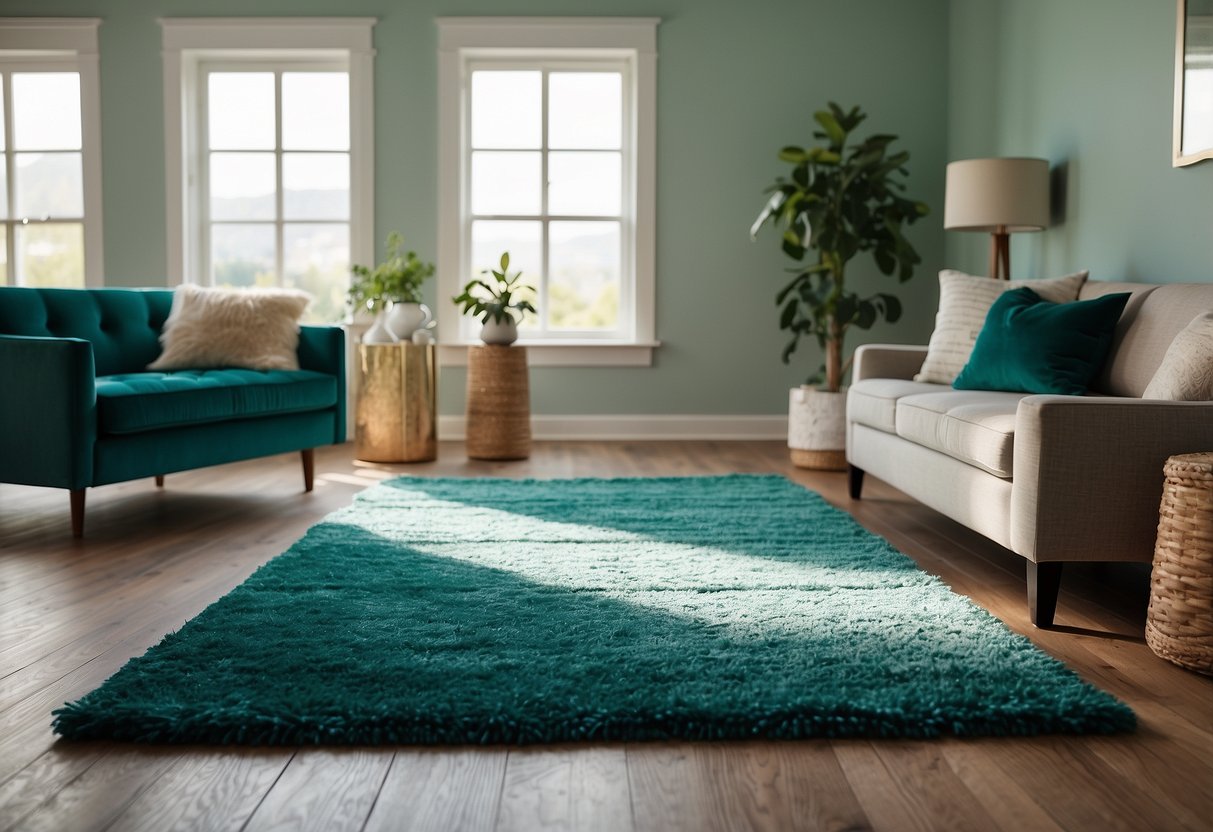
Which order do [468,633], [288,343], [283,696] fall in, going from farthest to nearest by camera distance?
[288,343] → [468,633] → [283,696]

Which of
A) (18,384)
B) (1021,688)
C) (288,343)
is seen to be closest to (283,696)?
(1021,688)

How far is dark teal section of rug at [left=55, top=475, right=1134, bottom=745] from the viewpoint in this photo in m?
1.69

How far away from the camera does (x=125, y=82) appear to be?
5.62m

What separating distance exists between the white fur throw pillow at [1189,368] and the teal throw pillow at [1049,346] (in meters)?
0.55

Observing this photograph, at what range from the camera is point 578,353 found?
5.79 metres

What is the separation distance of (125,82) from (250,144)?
714 millimetres

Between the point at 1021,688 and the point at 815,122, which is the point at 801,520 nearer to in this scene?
the point at 1021,688

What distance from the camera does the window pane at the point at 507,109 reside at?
19.0 ft

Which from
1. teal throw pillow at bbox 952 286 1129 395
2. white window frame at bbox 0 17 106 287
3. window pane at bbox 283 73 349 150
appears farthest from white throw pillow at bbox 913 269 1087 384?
white window frame at bbox 0 17 106 287

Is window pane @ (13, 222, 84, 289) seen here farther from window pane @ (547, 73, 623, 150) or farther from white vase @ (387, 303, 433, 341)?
window pane @ (547, 73, 623, 150)

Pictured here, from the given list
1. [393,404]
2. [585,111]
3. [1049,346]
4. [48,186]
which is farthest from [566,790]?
[48,186]

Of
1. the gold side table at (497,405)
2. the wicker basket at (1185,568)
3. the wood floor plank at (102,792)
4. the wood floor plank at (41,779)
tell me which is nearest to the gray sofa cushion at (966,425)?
the wicker basket at (1185,568)

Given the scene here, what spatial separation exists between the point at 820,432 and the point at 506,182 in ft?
7.79

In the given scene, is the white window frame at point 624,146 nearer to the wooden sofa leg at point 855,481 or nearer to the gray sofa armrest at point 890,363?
the gray sofa armrest at point 890,363
